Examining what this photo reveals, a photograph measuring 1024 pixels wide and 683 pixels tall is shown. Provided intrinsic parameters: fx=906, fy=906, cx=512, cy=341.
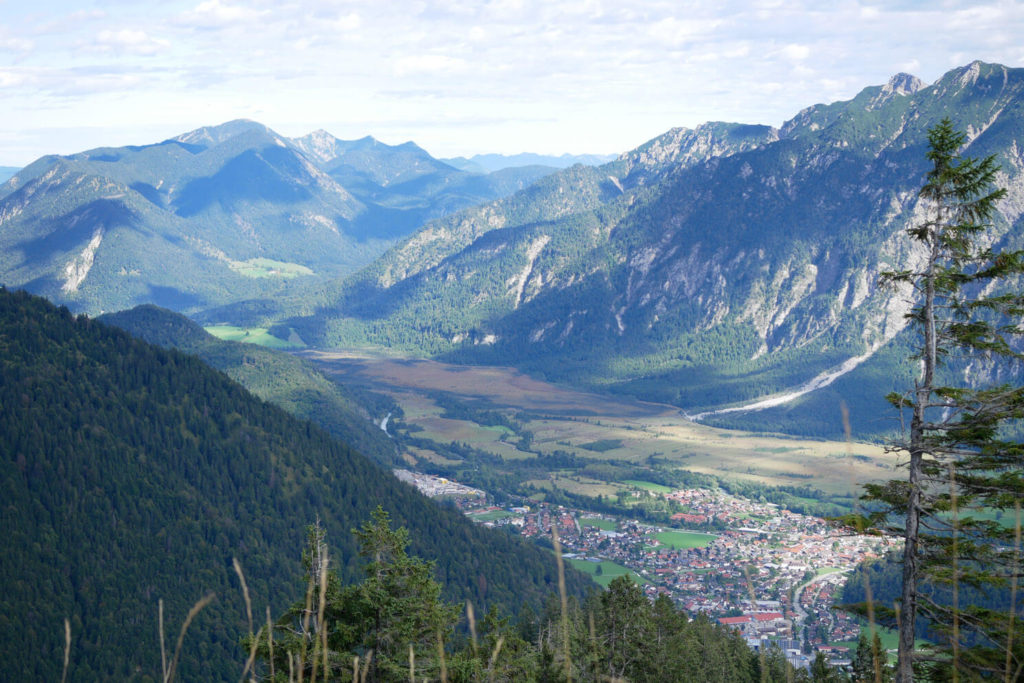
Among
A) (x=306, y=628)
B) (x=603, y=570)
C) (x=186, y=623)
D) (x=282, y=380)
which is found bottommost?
(x=603, y=570)

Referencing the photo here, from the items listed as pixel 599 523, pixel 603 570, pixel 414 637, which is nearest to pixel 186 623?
pixel 414 637

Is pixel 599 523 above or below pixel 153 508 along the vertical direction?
below

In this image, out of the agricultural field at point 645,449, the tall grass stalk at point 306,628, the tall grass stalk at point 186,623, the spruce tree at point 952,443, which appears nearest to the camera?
the tall grass stalk at point 186,623

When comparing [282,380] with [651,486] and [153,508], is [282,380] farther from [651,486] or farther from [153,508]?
[153,508]

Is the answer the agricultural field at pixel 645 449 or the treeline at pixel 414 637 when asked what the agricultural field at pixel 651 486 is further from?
the treeline at pixel 414 637

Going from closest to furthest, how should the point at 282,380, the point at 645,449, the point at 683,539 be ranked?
the point at 683,539, the point at 645,449, the point at 282,380

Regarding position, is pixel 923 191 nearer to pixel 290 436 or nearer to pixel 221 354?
pixel 290 436

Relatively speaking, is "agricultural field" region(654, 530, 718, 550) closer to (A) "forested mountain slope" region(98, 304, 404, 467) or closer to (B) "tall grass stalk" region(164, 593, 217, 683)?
(A) "forested mountain slope" region(98, 304, 404, 467)

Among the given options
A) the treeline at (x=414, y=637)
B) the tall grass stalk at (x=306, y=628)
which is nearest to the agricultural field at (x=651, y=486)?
the treeline at (x=414, y=637)

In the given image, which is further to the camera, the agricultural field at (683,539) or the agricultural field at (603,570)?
the agricultural field at (683,539)

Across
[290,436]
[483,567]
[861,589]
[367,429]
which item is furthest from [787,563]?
[367,429]
